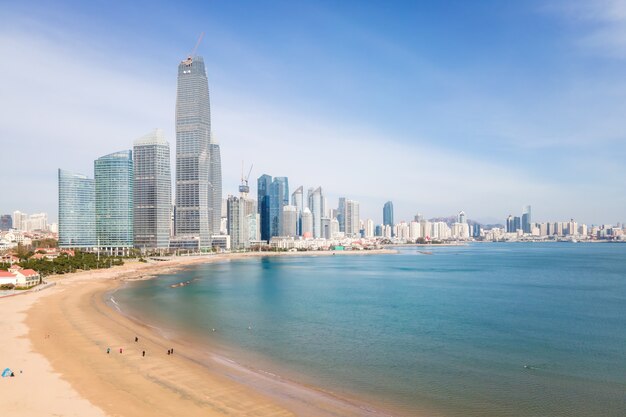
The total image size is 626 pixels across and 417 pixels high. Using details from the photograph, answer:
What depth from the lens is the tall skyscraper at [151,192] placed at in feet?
627

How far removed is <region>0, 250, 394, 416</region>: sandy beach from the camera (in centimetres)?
2169

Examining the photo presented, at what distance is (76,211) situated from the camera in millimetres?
166500

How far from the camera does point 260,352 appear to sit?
33.3m

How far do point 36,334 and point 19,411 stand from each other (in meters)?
17.9

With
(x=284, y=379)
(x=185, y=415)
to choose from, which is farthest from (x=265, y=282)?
(x=185, y=415)

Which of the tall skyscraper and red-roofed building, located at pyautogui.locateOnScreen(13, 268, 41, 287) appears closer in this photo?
red-roofed building, located at pyautogui.locateOnScreen(13, 268, 41, 287)

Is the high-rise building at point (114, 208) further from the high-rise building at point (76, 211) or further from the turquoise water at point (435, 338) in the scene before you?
the turquoise water at point (435, 338)

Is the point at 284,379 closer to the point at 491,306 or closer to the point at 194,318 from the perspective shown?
the point at 194,318

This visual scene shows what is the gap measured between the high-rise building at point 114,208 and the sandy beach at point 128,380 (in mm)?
133580

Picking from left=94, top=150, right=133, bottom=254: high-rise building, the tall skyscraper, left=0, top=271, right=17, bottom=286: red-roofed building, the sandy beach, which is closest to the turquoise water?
the sandy beach

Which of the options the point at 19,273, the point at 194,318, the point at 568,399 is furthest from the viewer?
the point at 19,273

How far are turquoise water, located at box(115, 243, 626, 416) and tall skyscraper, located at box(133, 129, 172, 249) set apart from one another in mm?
123038

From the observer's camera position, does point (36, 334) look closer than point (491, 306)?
Yes

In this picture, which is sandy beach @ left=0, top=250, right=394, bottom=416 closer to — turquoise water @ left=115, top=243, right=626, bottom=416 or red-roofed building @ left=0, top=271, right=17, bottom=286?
turquoise water @ left=115, top=243, right=626, bottom=416
